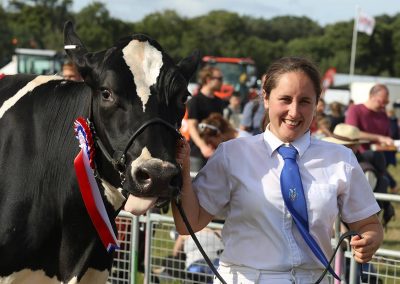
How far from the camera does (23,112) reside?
393 centimetres

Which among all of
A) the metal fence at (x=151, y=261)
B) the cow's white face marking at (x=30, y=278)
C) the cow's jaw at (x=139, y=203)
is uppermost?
the cow's jaw at (x=139, y=203)

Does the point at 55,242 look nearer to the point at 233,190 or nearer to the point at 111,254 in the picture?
the point at 111,254

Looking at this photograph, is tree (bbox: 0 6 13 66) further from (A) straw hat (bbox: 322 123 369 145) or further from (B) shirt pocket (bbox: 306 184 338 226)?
(B) shirt pocket (bbox: 306 184 338 226)

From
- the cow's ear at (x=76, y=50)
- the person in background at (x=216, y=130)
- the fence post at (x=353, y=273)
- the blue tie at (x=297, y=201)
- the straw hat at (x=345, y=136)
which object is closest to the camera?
the blue tie at (x=297, y=201)

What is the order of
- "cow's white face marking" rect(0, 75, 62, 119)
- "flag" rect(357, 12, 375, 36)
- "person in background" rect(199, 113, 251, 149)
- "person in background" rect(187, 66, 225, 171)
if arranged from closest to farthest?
"cow's white face marking" rect(0, 75, 62, 119)
"person in background" rect(199, 113, 251, 149)
"person in background" rect(187, 66, 225, 171)
"flag" rect(357, 12, 375, 36)

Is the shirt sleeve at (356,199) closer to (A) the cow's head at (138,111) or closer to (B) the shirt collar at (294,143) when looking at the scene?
Result: (B) the shirt collar at (294,143)

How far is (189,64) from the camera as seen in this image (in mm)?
3670

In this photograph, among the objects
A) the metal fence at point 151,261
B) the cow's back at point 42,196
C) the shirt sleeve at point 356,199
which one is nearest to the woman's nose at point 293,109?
the shirt sleeve at point 356,199

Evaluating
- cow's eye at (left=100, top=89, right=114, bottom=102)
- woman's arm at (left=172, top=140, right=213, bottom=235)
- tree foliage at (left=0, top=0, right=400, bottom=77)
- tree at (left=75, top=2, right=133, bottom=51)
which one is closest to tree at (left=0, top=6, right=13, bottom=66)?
tree foliage at (left=0, top=0, right=400, bottom=77)

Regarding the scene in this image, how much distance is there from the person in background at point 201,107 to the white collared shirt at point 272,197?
15.9ft

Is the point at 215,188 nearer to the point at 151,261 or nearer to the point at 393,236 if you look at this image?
the point at 151,261

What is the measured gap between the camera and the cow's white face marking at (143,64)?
10.8 ft

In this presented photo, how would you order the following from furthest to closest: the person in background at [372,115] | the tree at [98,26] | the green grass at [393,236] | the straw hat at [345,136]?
the tree at [98,26] → the person in background at [372,115] → the green grass at [393,236] → the straw hat at [345,136]

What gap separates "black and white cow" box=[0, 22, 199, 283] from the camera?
3244mm
